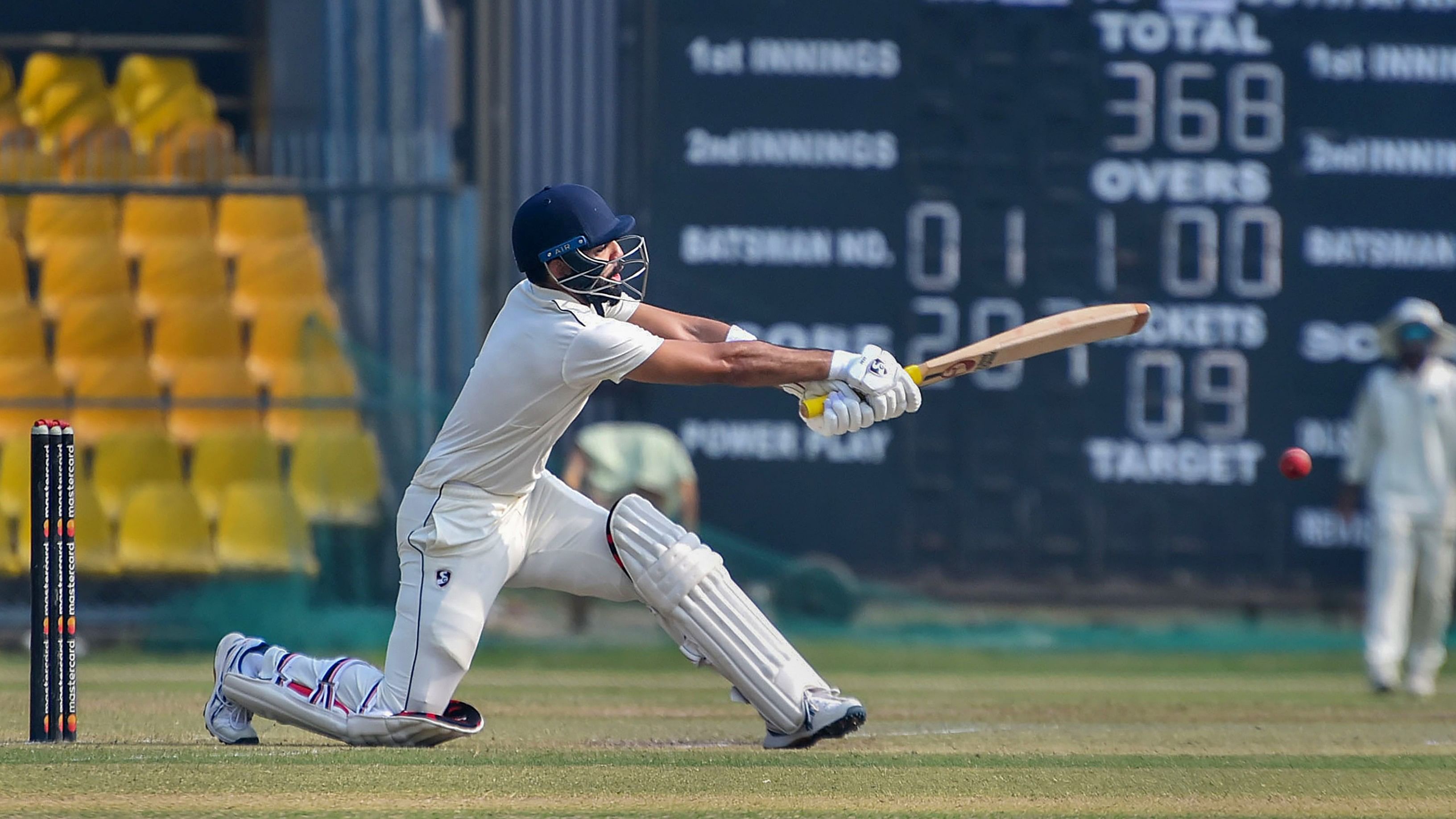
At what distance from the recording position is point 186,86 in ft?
35.0

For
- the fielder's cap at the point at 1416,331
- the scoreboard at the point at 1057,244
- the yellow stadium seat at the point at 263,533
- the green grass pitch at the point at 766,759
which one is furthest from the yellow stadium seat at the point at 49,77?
the fielder's cap at the point at 1416,331

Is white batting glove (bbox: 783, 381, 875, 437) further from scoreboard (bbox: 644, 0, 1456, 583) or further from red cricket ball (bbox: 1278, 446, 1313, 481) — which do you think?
scoreboard (bbox: 644, 0, 1456, 583)

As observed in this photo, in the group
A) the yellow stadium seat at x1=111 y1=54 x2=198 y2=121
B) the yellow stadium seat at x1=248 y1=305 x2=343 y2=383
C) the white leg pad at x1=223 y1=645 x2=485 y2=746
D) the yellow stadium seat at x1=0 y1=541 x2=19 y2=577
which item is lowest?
the yellow stadium seat at x1=0 y1=541 x2=19 y2=577

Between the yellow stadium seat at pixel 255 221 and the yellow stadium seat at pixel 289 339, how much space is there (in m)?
0.35

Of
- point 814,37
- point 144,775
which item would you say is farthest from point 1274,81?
point 144,775

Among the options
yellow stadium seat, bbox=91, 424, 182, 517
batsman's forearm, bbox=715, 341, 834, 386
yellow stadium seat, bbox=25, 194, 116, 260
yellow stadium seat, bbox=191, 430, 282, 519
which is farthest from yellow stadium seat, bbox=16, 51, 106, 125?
batsman's forearm, bbox=715, 341, 834, 386

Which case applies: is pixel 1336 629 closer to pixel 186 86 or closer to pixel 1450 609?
pixel 1450 609

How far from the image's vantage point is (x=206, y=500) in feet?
30.7

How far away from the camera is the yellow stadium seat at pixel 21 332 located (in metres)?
9.59

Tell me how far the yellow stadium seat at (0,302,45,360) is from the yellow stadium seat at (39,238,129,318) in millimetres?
90

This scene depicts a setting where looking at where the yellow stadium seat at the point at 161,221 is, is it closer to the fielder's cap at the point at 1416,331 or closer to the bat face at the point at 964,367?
the bat face at the point at 964,367

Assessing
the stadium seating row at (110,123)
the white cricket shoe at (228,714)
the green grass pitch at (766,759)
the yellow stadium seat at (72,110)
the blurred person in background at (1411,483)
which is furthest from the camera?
A: the yellow stadium seat at (72,110)

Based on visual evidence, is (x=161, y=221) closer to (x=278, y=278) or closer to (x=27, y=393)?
(x=278, y=278)

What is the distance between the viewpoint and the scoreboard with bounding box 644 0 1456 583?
9492 millimetres
